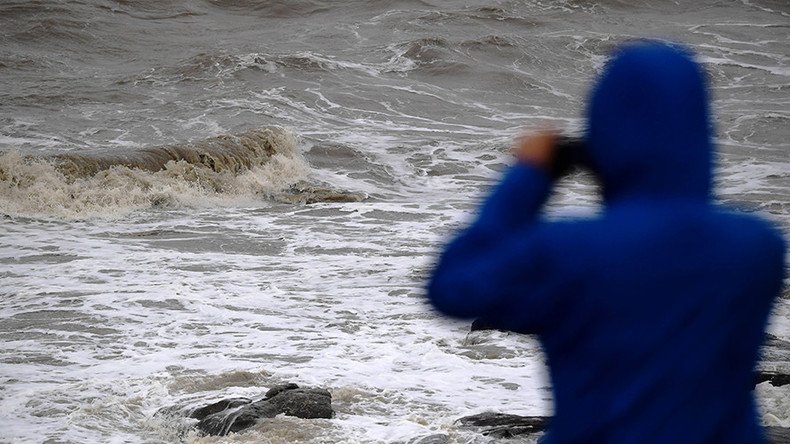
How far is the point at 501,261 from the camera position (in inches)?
53.3

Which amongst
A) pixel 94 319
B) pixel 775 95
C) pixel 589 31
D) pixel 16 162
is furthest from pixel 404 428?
pixel 589 31

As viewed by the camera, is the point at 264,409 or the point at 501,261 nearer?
the point at 501,261

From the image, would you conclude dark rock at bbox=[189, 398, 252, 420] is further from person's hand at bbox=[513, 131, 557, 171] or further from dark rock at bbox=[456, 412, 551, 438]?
person's hand at bbox=[513, 131, 557, 171]

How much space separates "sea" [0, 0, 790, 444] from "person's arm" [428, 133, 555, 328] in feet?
0.15

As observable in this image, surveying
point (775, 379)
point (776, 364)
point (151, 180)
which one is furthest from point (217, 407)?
point (151, 180)

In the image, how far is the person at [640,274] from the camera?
1.34m

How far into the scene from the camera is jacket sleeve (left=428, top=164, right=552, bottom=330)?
1.35 metres

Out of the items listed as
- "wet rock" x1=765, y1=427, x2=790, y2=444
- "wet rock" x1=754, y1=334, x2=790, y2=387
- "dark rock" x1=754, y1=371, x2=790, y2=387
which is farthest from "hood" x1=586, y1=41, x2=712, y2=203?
"dark rock" x1=754, y1=371, x2=790, y2=387

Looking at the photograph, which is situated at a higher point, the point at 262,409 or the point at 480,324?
the point at 480,324

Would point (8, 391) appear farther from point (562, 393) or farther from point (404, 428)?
point (562, 393)

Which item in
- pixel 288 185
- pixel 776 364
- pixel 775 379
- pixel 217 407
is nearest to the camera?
pixel 217 407

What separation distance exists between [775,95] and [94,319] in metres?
18.5

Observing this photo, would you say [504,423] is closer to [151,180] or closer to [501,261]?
[501,261]

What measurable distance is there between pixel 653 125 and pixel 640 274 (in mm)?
175
